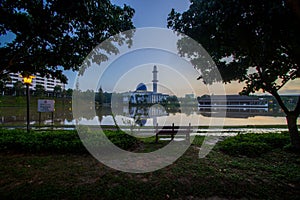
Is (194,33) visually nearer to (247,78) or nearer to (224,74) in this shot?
(224,74)

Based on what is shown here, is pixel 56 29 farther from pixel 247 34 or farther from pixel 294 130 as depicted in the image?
pixel 294 130

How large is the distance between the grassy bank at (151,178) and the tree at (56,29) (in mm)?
2976

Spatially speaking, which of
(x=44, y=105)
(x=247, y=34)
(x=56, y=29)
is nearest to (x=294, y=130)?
(x=247, y=34)

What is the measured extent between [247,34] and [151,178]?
4332mm

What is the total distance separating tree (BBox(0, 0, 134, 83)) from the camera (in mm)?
3887

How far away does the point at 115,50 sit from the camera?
553cm

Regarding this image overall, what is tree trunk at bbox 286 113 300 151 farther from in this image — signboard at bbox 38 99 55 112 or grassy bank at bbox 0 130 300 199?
signboard at bbox 38 99 55 112

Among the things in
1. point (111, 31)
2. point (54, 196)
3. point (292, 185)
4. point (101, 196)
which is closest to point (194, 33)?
point (111, 31)

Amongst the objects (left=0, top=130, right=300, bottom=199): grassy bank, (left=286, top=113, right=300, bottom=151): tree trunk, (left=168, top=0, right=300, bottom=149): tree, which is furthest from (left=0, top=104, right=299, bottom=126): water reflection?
(left=286, top=113, right=300, bottom=151): tree trunk

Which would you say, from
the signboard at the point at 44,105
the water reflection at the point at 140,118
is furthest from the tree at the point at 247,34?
the signboard at the point at 44,105

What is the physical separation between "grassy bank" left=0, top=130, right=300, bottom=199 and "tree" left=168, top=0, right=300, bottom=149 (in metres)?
3.09

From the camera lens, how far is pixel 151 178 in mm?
3777

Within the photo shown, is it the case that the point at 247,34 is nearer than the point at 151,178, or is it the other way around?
the point at 151,178

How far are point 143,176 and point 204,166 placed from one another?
180cm
